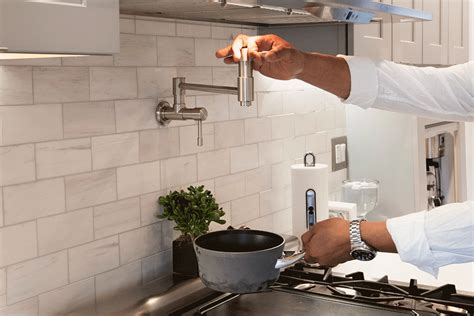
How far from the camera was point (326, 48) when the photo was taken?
201cm

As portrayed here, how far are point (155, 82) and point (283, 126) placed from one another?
69cm

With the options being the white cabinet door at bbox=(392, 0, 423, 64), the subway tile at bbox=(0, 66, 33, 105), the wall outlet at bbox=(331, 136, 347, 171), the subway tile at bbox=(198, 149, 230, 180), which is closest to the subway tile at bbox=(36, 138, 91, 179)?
the subway tile at bbox=(0, 66, 33, 105)

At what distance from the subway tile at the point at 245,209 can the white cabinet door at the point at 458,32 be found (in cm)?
120

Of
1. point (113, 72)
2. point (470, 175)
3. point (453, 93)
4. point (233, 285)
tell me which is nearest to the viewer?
point (233, 285)

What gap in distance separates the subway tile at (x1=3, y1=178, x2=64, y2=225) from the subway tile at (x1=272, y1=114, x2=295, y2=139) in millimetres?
950

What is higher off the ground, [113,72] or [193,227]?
[113,72]

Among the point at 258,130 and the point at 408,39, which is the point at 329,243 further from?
the point at 408,39

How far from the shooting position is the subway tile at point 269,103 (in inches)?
86.1

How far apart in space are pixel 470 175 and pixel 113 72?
2.93 metres

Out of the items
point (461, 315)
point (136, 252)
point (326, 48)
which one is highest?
point (326, 48)

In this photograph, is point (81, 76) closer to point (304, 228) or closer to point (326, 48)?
point (326, 48)

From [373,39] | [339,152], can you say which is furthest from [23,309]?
[339,152]

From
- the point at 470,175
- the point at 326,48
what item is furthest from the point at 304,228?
the point at 470,175

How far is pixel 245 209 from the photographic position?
6.93 ft
